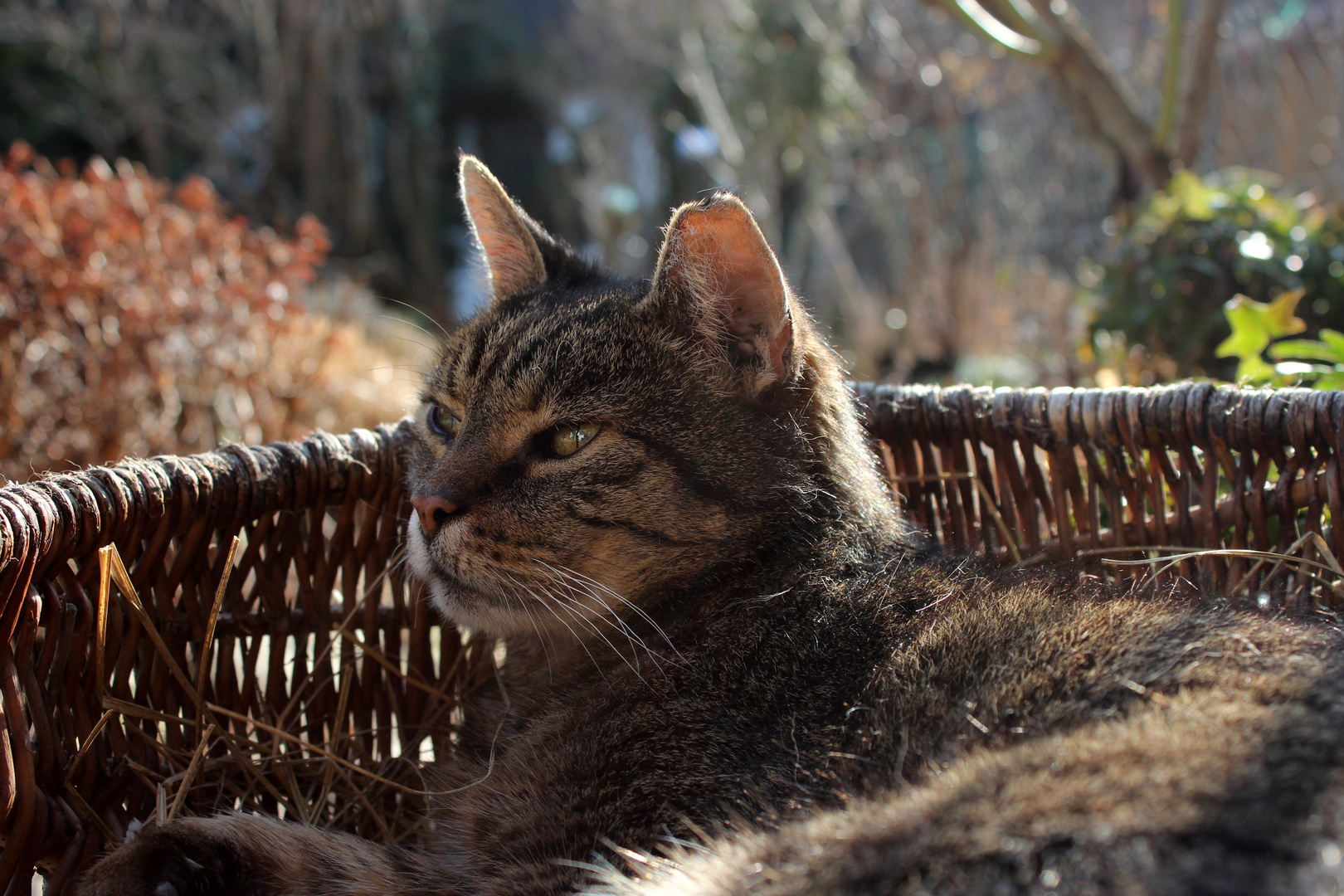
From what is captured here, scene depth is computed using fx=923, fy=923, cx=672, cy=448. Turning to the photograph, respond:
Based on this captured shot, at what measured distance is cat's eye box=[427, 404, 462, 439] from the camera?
1.97 m

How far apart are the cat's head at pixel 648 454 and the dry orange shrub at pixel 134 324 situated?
1.33 m

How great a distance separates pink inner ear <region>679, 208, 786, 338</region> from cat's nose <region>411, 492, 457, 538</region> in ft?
2.04

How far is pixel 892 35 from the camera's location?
738cm

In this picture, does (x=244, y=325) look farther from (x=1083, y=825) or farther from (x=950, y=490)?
(x=1083, y=825)

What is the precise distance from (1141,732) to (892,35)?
735 cm

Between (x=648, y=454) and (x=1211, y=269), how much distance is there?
7.87 ft

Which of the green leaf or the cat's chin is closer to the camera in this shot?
the cat's chin

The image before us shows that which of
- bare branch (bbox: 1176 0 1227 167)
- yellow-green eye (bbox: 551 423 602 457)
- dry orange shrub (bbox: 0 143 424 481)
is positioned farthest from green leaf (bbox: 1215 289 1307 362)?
dry orange shrub (bbox: 0 143 424 481)

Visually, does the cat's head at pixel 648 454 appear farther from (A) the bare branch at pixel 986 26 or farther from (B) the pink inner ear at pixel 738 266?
(A) the bare branch at pixel 986 26

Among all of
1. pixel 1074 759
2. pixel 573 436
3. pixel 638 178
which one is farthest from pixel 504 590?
pixel 638 178

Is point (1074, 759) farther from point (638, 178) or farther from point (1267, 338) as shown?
point (638, 178)

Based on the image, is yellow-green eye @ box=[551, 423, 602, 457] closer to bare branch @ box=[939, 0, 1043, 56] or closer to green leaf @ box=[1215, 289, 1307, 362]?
green leaf @ box=[1215, 289, 1307, 362]

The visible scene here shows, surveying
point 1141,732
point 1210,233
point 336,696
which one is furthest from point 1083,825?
point 1210,233

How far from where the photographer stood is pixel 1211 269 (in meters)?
3.09
